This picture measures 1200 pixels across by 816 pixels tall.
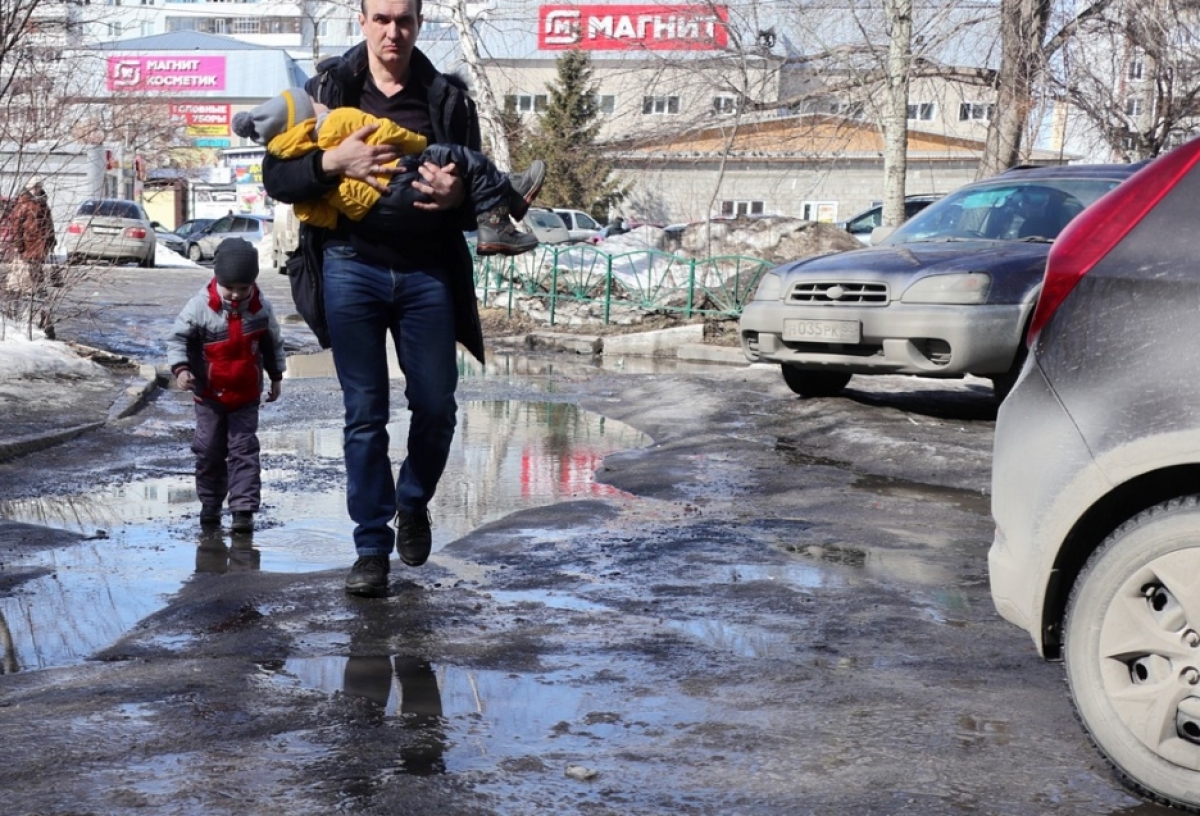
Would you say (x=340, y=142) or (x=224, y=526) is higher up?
(x=340, y=142)

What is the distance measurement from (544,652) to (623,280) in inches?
605

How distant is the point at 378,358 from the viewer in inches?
194

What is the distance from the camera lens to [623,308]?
63.9ft

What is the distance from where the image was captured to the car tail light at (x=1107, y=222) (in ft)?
11.0

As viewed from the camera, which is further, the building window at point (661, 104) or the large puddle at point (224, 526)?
the building window at point (661, 104)

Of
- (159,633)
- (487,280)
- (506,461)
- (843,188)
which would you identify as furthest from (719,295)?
(843,188)

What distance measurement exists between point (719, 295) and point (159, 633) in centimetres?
1402

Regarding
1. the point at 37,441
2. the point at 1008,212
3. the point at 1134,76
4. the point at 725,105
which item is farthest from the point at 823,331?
the point at 1134,76

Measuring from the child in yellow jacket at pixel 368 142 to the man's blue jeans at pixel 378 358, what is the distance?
0.17 metres

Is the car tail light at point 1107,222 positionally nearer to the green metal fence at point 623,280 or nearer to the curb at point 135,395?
the curb at point 135,395

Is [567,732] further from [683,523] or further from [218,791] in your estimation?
[683,523]

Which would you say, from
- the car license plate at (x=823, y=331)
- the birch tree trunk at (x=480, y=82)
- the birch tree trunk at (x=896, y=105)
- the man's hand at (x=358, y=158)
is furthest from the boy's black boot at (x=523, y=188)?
the birch tree trunk at (x=480, y=82)

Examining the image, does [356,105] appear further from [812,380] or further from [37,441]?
[812,380]

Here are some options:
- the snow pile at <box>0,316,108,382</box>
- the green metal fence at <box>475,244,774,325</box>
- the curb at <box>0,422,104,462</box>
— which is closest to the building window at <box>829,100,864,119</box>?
the green metal fence at <box>475,244,774,325</box>
